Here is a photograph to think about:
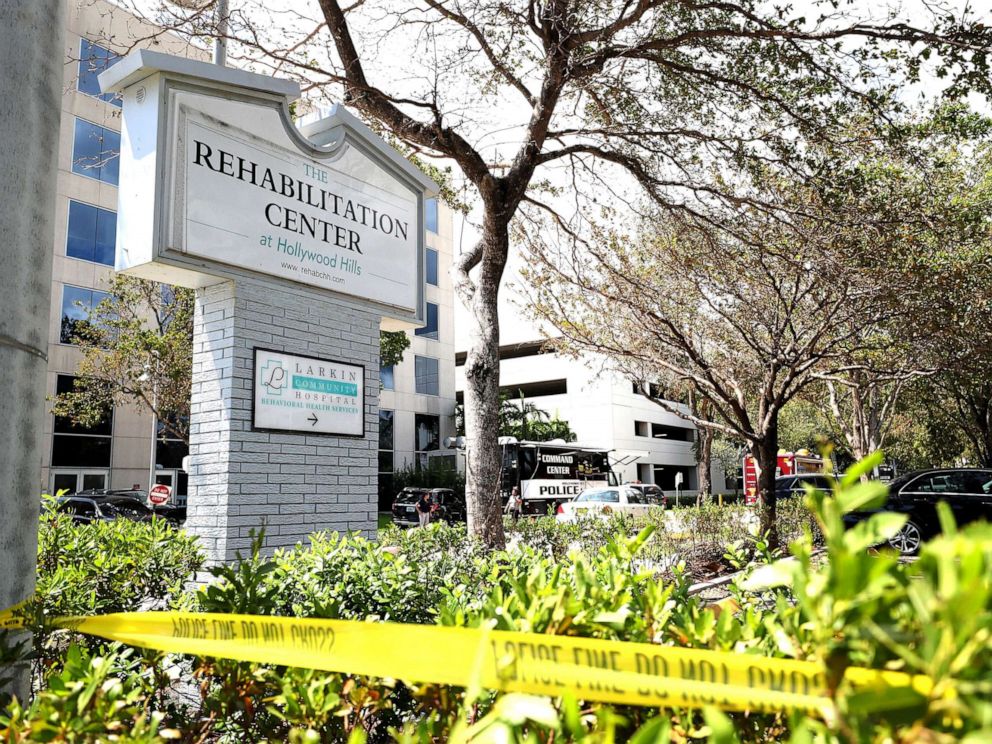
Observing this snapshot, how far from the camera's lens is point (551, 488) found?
29.0m

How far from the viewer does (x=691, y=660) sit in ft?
5.73

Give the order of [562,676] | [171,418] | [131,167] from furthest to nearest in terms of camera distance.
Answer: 1. [171,418]
2. [131,167]
3. [562,676]

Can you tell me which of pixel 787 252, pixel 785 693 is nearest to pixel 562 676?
pixel 785 693

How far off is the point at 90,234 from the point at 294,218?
26947 mm

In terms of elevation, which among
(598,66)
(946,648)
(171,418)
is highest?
(598,66)

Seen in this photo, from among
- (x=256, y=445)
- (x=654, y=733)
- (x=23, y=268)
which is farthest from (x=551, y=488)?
(x=654, y=733)

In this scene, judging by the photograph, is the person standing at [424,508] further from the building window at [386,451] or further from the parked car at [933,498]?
the parked car at [933,498]

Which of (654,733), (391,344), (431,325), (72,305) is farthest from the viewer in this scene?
(431,325)

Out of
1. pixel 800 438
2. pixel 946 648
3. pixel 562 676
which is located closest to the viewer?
pixel 946 648

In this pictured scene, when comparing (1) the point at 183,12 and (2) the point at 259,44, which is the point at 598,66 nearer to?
(2) the point at 259,44

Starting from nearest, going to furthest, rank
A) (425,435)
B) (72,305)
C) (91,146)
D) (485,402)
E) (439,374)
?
(485,402) < (72,305) < (91,146) < (425,435) < (439,374)

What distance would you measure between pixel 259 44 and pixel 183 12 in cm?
84

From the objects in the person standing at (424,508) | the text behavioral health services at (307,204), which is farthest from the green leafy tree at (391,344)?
the text behavioral health services at (307,204)

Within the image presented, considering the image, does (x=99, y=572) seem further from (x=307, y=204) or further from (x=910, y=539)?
(x=910, y=539)
